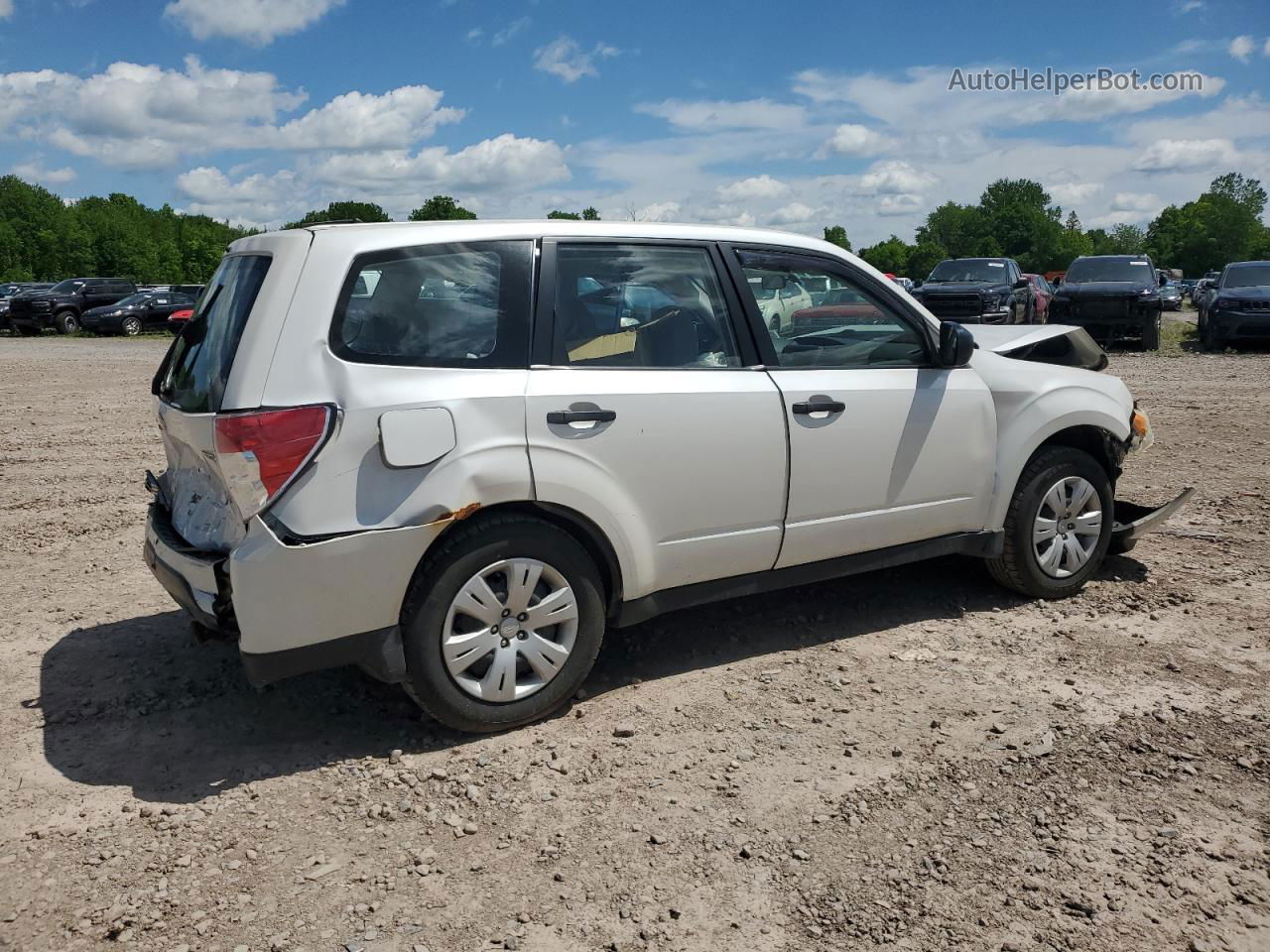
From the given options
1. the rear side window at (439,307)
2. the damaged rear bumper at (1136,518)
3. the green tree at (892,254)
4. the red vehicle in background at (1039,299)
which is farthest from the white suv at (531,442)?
the green tree at (892,254)

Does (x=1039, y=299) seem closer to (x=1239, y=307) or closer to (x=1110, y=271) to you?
(x=1110, y=271)

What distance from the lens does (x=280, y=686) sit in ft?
14.4

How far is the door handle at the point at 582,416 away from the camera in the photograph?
376cm

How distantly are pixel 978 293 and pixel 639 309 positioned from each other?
Answer: 668 inches

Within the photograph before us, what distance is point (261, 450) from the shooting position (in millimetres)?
3352

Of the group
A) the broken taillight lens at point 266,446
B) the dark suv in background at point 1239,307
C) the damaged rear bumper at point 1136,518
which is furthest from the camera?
the dark suv in background at point 1239,307

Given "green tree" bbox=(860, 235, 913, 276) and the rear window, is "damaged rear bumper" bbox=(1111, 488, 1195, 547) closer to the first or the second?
the rear window

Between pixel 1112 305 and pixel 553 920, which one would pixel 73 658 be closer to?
pixel 553 920

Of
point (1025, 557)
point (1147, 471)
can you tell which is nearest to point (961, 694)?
point (1025, 557)

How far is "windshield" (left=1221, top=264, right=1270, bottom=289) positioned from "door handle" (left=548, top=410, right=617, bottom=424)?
64.5ft

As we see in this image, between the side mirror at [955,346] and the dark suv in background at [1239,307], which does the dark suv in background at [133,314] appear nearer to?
the dark suv in background at [1239,307]

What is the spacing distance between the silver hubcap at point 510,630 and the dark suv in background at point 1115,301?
57.0 ft

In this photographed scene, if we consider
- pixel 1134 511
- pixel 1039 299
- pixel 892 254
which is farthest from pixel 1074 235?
pixel 1134 511

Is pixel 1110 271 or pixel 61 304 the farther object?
pixel 61 304
